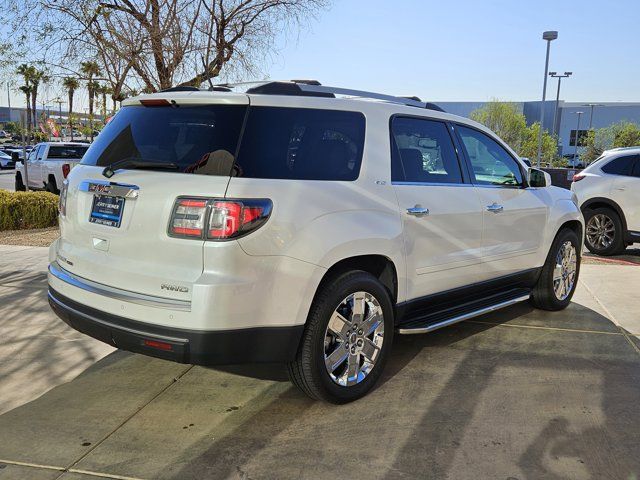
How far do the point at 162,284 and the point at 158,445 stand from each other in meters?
0.88

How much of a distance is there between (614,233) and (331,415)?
7.80 m

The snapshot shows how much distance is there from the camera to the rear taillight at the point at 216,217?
115 inches

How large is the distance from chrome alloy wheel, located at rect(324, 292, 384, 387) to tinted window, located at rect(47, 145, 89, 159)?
46.0ft

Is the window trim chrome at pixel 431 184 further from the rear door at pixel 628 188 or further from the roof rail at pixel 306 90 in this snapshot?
the rear door at pixel 628 188

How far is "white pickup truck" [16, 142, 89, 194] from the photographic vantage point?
49.0ft

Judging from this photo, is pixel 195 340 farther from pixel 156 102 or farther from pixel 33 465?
pixel 156 102

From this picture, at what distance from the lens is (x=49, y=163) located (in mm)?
15148

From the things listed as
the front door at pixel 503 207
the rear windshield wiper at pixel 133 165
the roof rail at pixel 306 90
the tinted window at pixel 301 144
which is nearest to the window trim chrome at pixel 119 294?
the rear windshield wiper at pixel 133 165

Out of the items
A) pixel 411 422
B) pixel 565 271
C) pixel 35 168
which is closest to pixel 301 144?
pixel 411 422

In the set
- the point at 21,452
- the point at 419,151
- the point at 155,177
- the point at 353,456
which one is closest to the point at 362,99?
the point at 419,151

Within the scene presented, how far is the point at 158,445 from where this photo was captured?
312cm

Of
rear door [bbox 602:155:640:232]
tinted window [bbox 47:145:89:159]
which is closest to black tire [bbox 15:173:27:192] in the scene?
tinted window [bbox 47:145:89:159]

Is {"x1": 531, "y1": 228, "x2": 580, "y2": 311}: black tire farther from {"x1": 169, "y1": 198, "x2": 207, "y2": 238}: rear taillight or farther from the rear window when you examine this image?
{"x1": 169, "y1": 198, "x2": 207, "y2": 238}: rear taillight

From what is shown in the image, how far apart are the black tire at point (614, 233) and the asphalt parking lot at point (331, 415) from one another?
16.5 ft
